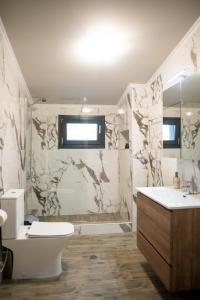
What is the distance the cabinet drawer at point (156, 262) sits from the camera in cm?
167

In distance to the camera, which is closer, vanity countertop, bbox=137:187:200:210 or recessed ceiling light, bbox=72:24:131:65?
vanity countertop, bbox=137:187:200:210

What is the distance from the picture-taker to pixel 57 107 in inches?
153

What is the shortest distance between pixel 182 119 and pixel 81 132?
2.10 m

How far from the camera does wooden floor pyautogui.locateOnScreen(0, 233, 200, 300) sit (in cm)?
185

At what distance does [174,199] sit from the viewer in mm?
1885

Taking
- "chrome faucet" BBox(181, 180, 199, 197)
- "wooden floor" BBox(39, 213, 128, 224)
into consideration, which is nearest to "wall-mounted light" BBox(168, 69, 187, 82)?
"chrome faucet" BBox(181, 180, 199, 197)

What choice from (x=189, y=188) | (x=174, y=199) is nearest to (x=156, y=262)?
(x=174, y=199)

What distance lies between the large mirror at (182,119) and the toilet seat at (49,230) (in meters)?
1.39

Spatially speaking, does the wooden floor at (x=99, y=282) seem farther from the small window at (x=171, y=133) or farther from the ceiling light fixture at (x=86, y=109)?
the ceiling light fixture at (x=86, y=109)

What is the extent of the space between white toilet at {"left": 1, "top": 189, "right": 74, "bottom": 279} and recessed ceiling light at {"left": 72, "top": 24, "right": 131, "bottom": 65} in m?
1.67

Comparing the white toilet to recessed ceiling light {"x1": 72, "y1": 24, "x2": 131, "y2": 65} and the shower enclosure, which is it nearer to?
the shower enclosure

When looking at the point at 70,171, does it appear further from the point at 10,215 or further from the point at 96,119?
the point at 10,215

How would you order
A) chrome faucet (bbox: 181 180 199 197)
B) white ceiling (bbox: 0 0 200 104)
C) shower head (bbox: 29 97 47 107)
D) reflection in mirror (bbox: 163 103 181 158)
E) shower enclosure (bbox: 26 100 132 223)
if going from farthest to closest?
1. shower enclosure (bbox: 26 100 132 223)
2. shower head (bbox: 29 97 47 107)
3. reflection in mirror (bbox: 163 103 181 158)
4. chrome faucet (bbox: 181 180 199 197)
5. white ceiling (bbox: 0 0 200 104)

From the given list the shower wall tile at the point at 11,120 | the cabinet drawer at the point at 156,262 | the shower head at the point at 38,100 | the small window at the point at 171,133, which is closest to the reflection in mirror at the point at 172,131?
the small window at the point at 171,133
